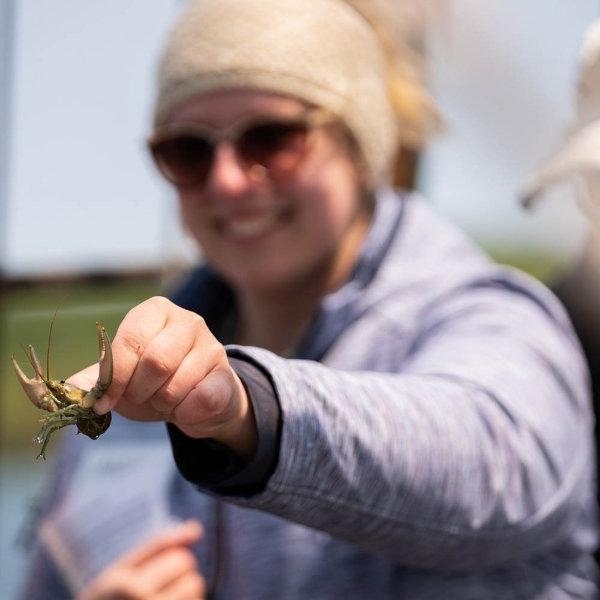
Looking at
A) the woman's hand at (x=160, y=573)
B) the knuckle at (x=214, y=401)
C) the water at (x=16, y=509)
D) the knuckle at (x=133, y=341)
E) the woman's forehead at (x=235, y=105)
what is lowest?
the water at (x=16, y=509)

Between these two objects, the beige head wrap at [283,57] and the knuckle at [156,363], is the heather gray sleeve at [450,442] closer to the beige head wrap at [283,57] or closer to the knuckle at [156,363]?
the knuckle at [156,363]

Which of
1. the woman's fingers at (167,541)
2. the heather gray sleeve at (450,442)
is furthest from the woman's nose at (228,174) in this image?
the woman's fingers at (167,541)

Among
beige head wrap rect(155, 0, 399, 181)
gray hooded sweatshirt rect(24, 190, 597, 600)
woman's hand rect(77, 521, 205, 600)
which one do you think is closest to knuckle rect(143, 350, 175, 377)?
gray hooded sweatshirt rect(24, 190, 597, 600)

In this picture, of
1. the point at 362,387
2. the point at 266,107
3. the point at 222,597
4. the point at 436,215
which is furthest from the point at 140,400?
the point at 436,215

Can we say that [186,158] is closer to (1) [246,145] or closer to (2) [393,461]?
(1) [246,145]

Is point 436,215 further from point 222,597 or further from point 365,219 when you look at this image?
point 222,597

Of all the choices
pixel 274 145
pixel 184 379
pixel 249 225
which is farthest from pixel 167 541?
pixel 184 379
